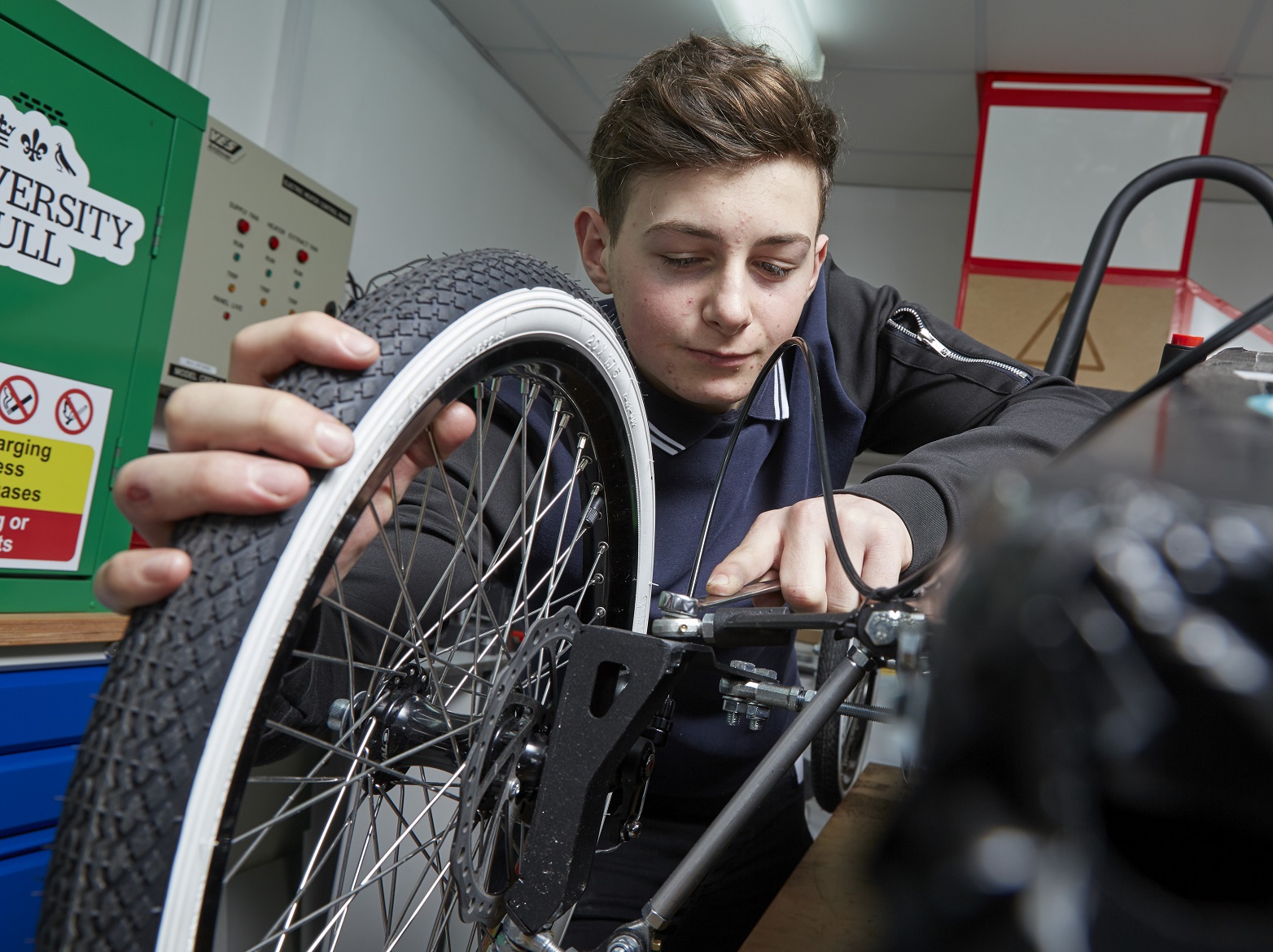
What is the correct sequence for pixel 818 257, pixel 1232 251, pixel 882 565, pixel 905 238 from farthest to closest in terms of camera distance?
pixel 905 238 → pixel 1232 251 → pixel 818 257 → pixel 882 565

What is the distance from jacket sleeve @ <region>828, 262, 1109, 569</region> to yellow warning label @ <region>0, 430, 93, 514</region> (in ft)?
3.70

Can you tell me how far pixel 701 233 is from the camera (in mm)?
857

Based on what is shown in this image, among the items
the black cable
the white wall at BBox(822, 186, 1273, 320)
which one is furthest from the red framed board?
the black cable

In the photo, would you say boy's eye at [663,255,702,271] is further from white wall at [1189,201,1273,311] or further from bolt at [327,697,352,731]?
white wall at [1189,201,1273,311]

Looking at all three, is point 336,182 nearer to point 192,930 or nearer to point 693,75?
point 693,75

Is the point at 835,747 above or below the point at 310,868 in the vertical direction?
below

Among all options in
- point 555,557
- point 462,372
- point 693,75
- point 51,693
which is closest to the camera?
point 462,372

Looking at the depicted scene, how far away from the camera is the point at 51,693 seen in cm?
119

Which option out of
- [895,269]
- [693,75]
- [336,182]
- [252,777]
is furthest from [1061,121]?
[252,777]

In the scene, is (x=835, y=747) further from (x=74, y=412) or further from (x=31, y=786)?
(x=74, y=412)

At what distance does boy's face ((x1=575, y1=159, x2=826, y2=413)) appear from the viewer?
86 cm

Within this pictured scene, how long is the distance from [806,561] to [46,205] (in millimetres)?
1255

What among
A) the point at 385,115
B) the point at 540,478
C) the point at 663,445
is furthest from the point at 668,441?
the point at 385,115

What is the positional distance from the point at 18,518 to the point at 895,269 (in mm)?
3945
